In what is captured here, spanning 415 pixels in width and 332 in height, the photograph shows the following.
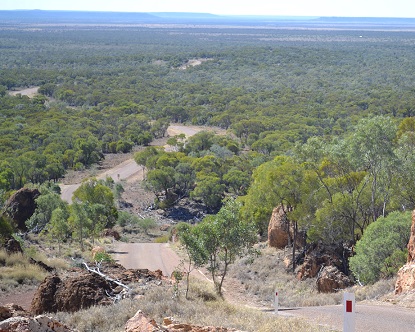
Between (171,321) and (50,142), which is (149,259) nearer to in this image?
(171,321)

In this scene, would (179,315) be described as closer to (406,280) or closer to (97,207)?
(406,280)

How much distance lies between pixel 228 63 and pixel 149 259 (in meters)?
122

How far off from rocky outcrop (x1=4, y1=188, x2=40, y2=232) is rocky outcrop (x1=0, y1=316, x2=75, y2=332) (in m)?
21.8

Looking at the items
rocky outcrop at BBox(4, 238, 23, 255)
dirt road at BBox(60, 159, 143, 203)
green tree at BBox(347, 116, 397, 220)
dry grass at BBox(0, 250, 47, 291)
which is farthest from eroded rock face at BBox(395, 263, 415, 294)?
dirt road at BBox(60, 159, 143, 203)

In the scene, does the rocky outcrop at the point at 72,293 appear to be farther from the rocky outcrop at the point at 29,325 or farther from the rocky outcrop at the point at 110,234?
the rocky outcrop at the point at 110,234

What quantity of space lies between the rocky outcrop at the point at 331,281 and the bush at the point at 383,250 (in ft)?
3.31

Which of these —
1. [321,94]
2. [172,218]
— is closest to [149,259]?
[172,218]

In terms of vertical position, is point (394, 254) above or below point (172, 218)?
above

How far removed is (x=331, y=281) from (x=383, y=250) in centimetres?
222

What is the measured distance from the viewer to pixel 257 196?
23219 millimetres

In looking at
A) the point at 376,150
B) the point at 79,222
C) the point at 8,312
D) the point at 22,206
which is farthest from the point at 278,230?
the point at 8,312

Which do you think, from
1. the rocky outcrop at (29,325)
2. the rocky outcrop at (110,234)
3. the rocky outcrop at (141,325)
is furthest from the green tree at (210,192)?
the rocky outcrop at (29,325)

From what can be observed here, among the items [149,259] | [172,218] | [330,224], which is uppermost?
[330,224]

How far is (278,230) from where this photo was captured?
2422 centimetres
